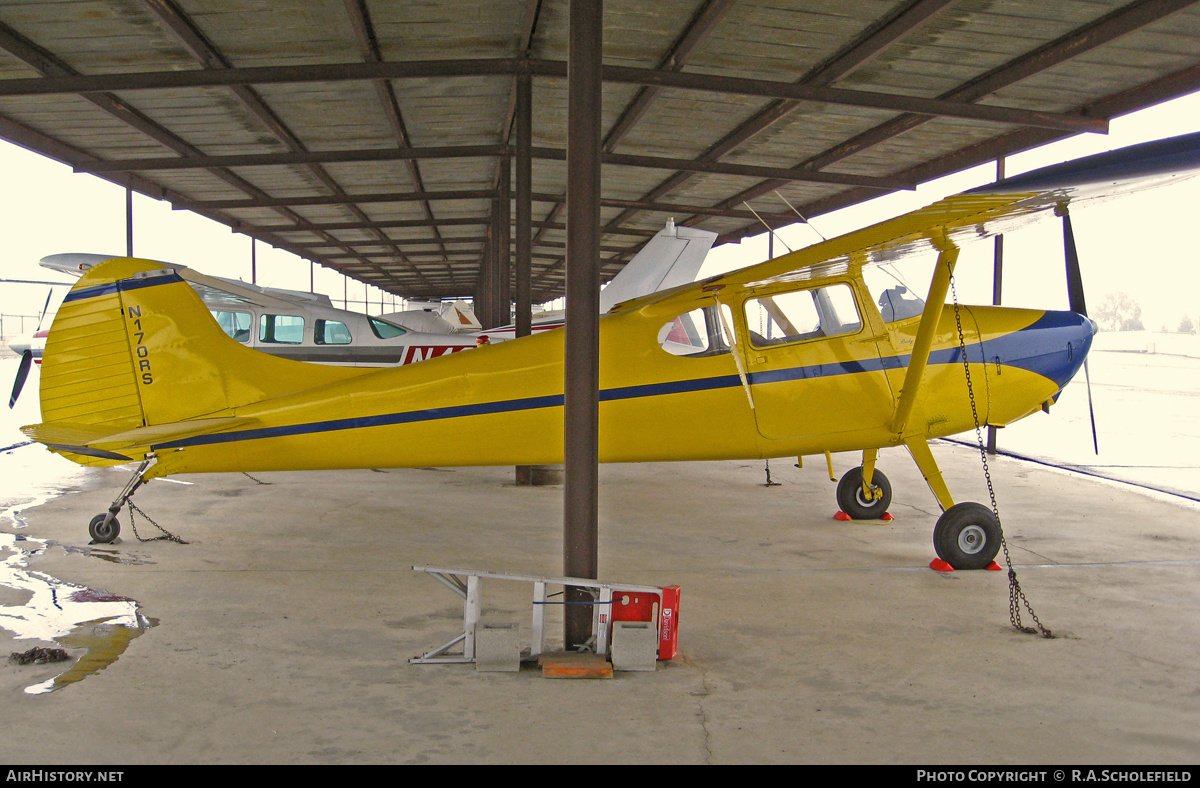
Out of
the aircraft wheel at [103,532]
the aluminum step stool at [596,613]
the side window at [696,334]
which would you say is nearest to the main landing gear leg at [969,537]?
the side window at [696,334]

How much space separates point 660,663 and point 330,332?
9975 millimetres

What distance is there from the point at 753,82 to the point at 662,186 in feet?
19.7

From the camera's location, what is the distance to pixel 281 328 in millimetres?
12508

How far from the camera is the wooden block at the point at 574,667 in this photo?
13.9 feet

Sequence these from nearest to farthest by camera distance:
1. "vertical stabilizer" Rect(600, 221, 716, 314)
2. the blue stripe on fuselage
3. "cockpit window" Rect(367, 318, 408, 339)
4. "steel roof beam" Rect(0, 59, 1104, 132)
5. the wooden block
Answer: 1. the wooden block
2. the blue stripe on fuselage
3. "steel roof beam" Rect(0, 59, 1104, 132)
4. "cockpit window" Rect(367, 318, 408, 339)
5. "vertical stabilizer" Rect(600, 221, 716, 314)

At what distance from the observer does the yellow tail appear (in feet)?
20.7

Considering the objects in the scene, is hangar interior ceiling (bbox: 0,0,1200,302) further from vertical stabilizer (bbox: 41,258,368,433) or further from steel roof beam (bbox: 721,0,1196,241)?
vertical stabilizer (bbox: 41,258,368,433)

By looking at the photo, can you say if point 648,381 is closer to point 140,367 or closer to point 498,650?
point 498,650

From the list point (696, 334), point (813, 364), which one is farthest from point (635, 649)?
point (813, 364)

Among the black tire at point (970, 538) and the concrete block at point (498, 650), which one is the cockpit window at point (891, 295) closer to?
the black tire at point (970, 538)

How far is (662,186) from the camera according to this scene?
1505 cm

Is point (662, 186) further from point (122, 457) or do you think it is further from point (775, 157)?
point (122, 457)

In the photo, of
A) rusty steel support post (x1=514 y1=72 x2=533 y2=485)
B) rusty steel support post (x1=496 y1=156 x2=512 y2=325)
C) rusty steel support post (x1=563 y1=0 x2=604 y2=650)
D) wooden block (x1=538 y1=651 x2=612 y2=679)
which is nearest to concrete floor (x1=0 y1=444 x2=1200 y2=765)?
wooden block (x1=538 y1=651 x2=612 y2=679)

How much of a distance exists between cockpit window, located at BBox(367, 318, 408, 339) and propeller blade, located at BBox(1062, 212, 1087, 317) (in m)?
10.1
